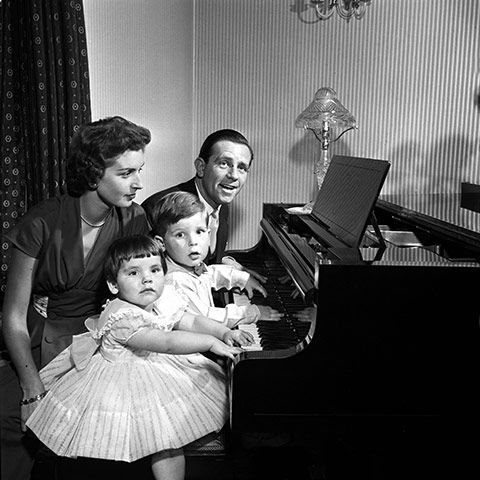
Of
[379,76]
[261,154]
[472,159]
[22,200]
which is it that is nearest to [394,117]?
[379,76]

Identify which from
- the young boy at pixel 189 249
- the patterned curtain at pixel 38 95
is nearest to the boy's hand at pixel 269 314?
the young boy at pixel 189 249

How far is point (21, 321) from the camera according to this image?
229cm

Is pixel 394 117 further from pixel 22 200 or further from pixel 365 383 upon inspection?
pixel 365 383

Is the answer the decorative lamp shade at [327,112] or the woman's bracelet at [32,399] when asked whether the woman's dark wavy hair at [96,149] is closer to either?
the woman's bracelet at [32,399]

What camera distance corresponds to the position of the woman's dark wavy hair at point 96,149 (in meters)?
2.37

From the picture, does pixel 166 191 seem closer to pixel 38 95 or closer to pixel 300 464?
pixel 38 95

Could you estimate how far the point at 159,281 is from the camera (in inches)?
87.2

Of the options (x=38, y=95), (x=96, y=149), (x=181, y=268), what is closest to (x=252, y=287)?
(x=181, y=268)

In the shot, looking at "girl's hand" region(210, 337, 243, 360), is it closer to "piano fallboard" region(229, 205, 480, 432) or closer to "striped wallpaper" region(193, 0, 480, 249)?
"piano fallboard" region(229, 205, 480, 432)

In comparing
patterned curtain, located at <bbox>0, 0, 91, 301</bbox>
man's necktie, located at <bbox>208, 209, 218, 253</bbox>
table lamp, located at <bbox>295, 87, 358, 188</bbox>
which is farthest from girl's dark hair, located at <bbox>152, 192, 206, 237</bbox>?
table lamp, located at <bbox>295, 87, 358, 188</bbox>

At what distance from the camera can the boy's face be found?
2.47 meters

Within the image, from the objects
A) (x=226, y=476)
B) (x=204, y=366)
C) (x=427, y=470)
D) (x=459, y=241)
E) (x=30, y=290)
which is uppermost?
(x=459, y=241)

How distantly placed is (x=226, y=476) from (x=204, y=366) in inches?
15.2

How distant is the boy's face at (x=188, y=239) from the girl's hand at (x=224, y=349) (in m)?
0.47
